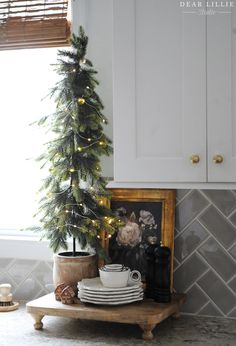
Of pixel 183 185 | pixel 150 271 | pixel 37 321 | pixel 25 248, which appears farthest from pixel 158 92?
pixel 25 248

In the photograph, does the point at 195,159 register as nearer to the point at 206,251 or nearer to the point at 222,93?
the point at 222,93

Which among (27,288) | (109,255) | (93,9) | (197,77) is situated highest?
(93,9)

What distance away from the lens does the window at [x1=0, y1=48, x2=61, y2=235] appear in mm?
2920

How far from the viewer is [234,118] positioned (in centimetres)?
204

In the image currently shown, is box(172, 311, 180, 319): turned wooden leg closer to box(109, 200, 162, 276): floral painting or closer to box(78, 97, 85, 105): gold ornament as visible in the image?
box(109, 200, 162, 276): floral painting

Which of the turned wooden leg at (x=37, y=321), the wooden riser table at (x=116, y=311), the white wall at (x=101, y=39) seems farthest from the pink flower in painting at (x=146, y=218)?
the turned wooden leg at (x=37, y=321)

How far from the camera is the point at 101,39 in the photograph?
2684mm

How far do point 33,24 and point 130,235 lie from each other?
3.53 ft

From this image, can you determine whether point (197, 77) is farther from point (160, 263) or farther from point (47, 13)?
point (47, 13)

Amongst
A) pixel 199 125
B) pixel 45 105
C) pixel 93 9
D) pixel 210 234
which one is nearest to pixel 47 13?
pixel 93 9

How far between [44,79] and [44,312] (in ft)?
3.86

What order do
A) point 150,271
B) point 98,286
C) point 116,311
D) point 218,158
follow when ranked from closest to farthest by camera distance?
point 218,158, point 116,311, point 98,286, point 150,271

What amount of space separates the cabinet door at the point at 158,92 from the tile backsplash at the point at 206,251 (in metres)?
0.42

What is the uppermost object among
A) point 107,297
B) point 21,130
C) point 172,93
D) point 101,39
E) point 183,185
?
point 101,39
